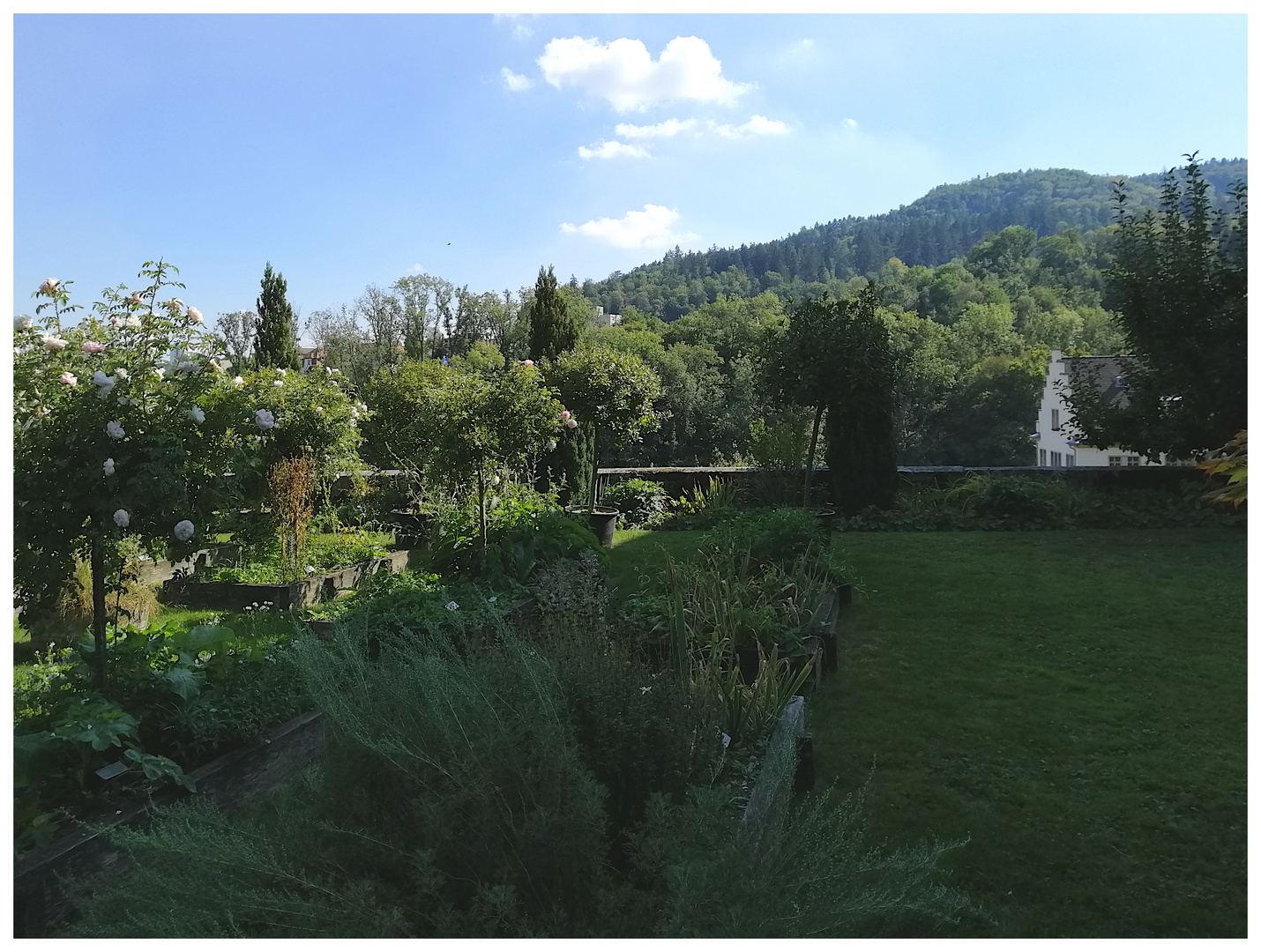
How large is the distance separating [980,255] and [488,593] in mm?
66622

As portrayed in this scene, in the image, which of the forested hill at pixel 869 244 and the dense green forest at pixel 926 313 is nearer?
the dense green forest at pixel 926 313

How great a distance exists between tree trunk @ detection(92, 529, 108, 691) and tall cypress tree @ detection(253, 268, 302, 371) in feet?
43.6

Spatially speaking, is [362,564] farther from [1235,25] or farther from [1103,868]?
[1235,25]

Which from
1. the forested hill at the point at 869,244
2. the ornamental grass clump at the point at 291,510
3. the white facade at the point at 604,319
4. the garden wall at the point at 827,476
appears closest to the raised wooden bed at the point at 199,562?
the ornamental grass clump at the point at 291,510

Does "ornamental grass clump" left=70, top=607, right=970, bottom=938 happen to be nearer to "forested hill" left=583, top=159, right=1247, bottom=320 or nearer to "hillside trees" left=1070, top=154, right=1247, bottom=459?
"hillside trees" left=1070, top=154, right=1247, bottom=459

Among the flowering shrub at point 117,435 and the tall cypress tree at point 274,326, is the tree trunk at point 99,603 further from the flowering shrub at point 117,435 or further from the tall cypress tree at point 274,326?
the tall cypress tree at point 274,326

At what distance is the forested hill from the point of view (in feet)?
204

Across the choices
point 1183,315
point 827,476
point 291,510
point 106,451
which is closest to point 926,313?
point 827,476

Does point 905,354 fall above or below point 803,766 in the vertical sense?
above

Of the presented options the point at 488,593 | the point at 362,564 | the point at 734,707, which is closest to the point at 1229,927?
the point at 734,707

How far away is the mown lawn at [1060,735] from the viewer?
8.48ft

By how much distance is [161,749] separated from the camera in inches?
119

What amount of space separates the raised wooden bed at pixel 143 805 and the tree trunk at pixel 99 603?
64 cm
